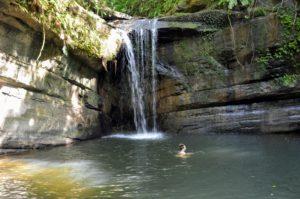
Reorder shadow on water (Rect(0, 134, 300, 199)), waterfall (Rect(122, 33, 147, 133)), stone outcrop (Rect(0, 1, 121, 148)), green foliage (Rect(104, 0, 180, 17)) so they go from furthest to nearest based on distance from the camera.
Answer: green foliage (Rect(104, 0, 180, 17))
waterfall (Rect(122, 33, 147, 133))
stone outcrop (Rect(0, 1, 121, 148))
shadow on water (Rect(0, 134, 300, 199))

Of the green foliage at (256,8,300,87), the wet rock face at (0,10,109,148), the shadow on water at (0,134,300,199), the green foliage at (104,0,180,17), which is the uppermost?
the green foliage at (104,0,180,17)

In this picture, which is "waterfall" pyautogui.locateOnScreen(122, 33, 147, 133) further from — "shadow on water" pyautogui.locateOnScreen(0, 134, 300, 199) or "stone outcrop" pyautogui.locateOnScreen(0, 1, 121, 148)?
"shadow on water" pyautogui.locateOnScreen(0, 134, 300, 199)

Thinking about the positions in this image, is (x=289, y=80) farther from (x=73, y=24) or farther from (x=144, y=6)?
(x=144, y=6)

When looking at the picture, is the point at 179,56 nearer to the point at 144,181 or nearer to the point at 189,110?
the point at 189,110

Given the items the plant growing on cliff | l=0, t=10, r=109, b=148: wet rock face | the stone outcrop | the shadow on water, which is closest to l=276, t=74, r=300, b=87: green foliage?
the shadow on water

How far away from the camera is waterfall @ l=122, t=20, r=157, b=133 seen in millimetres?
14727

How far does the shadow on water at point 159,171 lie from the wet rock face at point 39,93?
0.75m

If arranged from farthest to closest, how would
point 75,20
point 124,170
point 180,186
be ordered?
point 75,20 → point 124,170 → point 180,186

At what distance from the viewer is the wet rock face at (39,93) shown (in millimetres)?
10055

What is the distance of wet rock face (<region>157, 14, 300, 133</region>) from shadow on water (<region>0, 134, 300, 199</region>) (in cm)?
183

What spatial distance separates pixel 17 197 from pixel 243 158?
480cm

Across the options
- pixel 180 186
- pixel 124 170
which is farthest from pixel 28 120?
pixel 180 186

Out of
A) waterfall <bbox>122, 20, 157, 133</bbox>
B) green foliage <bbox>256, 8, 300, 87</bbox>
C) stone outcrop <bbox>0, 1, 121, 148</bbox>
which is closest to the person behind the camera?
stone outcrop <bbox>0, 1, 121, 148</bbox>

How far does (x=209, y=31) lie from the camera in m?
14.3
